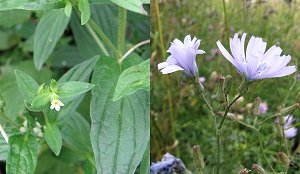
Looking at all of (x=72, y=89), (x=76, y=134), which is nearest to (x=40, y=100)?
(x=72, y=89)

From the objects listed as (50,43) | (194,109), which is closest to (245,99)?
(194,109)

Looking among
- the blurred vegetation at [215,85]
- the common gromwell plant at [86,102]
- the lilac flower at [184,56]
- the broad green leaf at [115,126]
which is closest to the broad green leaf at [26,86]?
the common gromwell plant at [86,102]

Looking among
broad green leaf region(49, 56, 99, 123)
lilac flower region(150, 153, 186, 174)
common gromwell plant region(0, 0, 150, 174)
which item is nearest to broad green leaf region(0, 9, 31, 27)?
common gromwell plant region(0, 0, 150, 174)

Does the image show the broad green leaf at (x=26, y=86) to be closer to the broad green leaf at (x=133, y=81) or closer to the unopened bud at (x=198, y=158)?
the broad green leaf at (x=133, y=81)

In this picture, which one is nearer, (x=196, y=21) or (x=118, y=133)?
(x=118, y=133)

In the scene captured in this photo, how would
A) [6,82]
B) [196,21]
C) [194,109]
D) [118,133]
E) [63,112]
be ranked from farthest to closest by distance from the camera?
1. [6,82]
2. [194,109]
3. [196,21]
4. [63,112]
5. [118,133]

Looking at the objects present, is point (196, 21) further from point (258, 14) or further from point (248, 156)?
point (248, 156)

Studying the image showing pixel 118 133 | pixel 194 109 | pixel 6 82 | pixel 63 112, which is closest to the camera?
pixel 118 133
